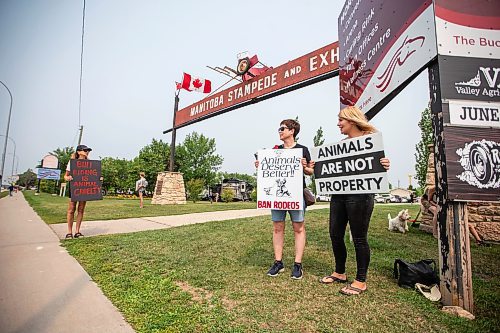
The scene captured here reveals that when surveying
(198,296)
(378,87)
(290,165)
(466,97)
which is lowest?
(198,296)

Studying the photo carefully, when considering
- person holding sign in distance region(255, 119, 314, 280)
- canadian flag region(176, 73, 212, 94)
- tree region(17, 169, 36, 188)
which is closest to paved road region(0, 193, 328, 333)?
person holding sign in distance region(255, 119, 314, 280)

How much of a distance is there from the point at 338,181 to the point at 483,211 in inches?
202

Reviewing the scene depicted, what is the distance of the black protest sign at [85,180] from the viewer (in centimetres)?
535

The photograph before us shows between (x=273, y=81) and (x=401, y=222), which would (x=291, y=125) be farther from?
(x=273, y=81)

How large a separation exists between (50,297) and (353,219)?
10.0ft

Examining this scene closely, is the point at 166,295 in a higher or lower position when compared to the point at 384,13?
lower

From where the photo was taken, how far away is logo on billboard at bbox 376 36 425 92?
298cm

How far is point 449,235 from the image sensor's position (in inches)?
98.8

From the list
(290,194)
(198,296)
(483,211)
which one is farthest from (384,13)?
(483,211)

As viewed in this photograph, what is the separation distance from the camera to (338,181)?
309cm

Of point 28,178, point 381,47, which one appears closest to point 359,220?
point 381,47

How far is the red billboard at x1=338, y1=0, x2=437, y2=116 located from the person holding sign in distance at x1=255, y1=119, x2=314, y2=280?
137 cm

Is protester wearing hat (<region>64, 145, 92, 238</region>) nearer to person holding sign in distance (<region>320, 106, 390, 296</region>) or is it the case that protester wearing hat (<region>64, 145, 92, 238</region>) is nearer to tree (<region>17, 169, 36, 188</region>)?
person holding sign in distance (<region>320, 106, 390, 296</region>)

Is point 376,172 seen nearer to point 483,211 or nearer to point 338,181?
point 338,181
